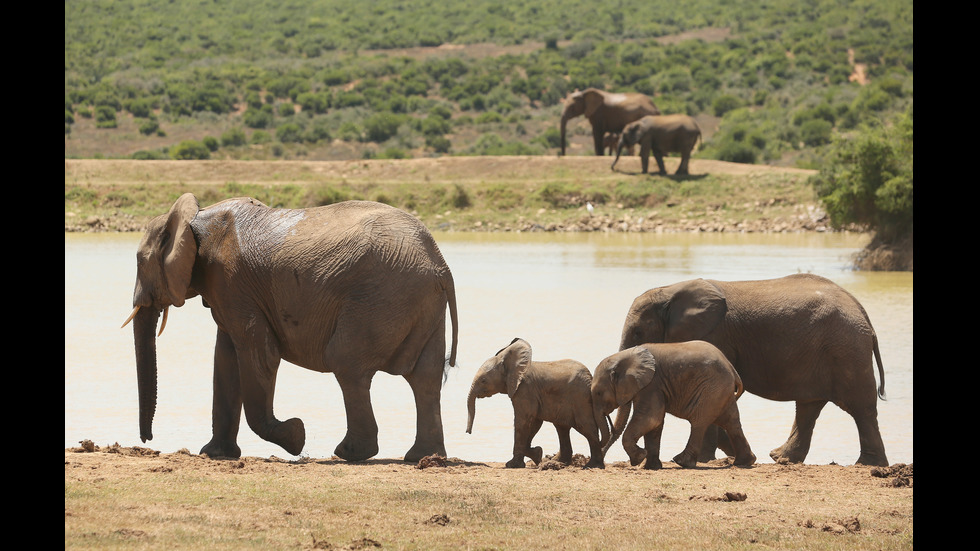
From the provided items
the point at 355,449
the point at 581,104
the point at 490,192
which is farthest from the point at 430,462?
the point at 581,104

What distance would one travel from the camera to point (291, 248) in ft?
29.1

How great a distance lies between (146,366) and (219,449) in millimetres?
837

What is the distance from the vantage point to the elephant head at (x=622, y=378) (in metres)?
8.55

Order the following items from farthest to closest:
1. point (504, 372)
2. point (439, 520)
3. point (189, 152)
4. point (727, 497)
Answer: point (189, 152), point (504, 372), point (727, 497), point (439, 520)

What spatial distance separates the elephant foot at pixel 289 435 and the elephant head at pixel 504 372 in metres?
1.18

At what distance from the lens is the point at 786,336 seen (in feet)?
31.4

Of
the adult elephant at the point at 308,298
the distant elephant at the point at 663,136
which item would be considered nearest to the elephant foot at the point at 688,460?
the adult elephant at the point at 308,298

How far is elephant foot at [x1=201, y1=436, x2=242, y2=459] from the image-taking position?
29.9 feet

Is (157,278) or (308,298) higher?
(157,278)

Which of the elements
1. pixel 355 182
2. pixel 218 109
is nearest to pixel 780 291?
pixel 355 182

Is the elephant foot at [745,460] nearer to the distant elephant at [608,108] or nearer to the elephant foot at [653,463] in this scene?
the elephant foot at [653,463]

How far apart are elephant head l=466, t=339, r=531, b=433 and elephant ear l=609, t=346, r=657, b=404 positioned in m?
0.65

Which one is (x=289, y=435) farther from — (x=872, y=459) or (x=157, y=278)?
(x=872, y=459)

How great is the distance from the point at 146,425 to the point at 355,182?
98.9ft
